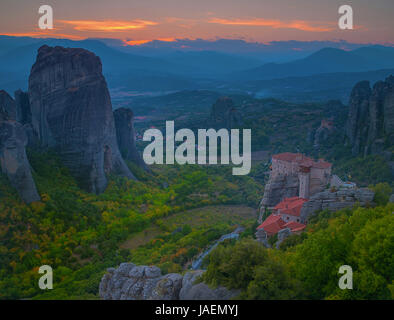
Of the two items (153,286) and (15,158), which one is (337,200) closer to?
(153,286)

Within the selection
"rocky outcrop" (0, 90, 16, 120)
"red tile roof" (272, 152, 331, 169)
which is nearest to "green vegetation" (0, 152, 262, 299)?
"rocky outcrop" (0, 90, 16, 120)

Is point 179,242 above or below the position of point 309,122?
below

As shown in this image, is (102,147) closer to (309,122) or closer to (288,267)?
(288,267)

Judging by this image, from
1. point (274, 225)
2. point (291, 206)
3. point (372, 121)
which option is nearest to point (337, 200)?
point (291, 206)

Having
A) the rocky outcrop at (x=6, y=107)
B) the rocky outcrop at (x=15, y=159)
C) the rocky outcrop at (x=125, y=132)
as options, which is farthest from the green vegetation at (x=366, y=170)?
the rocky outcrop at (x=6, y=107)

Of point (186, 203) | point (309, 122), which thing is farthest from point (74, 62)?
point (309, 122)

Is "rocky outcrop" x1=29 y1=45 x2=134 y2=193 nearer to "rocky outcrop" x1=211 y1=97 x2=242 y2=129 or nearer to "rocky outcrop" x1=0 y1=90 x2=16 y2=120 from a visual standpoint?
"rocky outcrop" x1=0 y1=90 x2=16 y2=120
